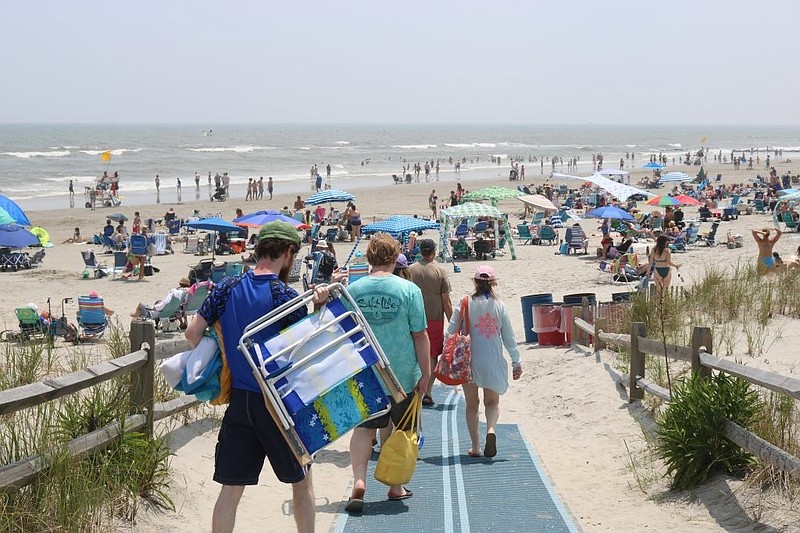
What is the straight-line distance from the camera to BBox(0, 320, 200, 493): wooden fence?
382 cm

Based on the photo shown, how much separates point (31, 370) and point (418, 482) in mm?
2739

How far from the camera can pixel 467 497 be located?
5359 millimetres

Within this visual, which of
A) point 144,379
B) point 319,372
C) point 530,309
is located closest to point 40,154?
point 530,309

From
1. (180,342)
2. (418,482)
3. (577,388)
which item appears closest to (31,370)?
(180,342)

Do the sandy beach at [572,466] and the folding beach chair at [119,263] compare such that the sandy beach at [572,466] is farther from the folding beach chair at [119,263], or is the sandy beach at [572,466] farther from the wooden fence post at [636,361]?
the folding beach chair at [119,263]

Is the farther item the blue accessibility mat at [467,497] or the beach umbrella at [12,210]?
the beach umbrella at [12,210]

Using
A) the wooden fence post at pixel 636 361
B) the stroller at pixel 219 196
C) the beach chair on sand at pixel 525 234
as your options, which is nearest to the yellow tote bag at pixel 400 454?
the wooden fence post at pixel 636 361

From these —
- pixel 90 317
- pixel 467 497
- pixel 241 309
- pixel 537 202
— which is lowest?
pixel 90 317

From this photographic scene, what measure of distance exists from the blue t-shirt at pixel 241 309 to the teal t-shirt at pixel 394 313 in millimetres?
1244

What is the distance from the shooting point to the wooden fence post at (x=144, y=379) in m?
4.91

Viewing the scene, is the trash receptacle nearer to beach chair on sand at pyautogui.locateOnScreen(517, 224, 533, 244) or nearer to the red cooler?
the red cooler

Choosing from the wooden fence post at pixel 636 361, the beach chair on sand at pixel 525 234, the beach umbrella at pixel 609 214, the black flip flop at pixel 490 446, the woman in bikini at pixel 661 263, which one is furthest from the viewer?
the beach chair on sand at pixel 525 234

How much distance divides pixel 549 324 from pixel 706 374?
5.77 metres

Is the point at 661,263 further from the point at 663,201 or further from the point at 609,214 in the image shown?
the point at 663,201
